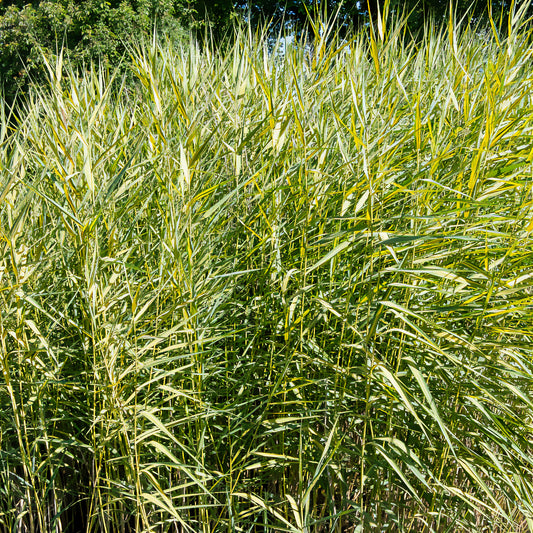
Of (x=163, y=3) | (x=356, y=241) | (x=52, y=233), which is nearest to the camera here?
(x=356, y=241)

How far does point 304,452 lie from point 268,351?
0.38m

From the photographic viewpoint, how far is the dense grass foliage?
1555mm

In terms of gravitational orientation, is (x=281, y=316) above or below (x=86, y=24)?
below

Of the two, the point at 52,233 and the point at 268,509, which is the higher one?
the point at 52,233

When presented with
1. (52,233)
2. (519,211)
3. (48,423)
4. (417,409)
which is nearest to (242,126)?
(52,233)

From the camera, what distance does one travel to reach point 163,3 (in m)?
8.70

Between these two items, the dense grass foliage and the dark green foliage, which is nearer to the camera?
the dense grass foliage

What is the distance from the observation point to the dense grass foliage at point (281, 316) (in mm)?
1555

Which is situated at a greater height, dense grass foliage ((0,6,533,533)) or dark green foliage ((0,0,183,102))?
dark green foliage ((0,0,183,102))

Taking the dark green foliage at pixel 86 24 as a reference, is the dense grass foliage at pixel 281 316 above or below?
below

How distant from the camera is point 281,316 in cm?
180

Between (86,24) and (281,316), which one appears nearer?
(281,316)

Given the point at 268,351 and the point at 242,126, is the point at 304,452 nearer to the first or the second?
the point at 268,351

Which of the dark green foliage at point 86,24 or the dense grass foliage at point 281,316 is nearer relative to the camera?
the dense grass foliage at point 281,316
